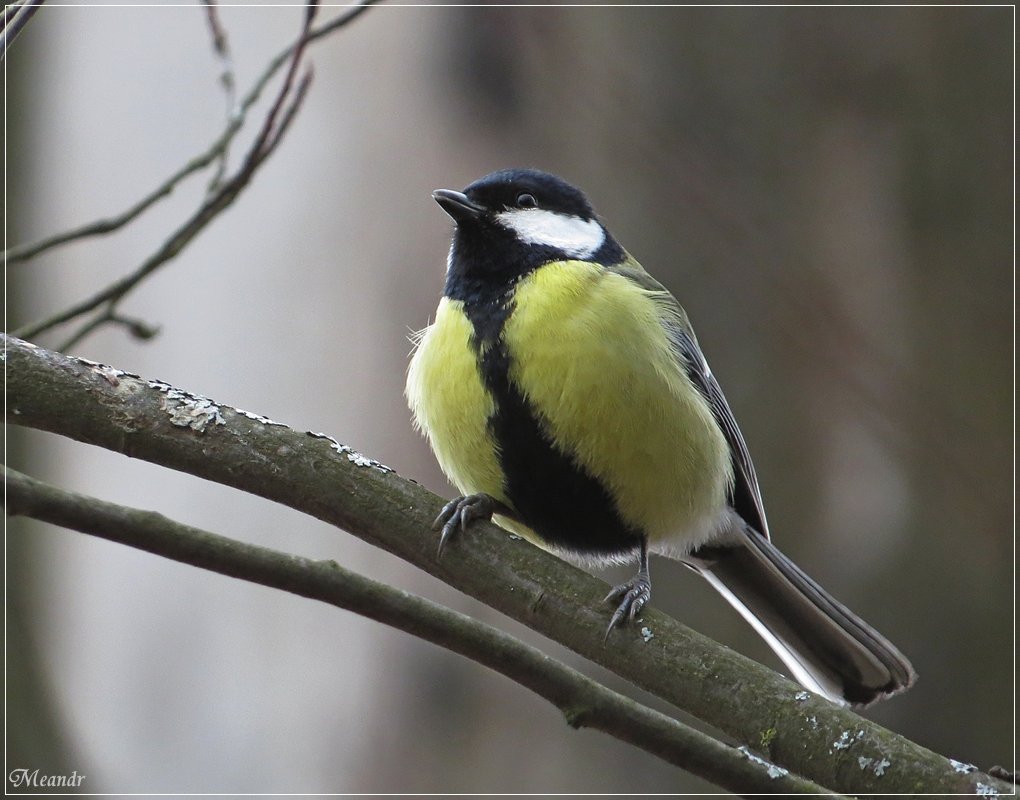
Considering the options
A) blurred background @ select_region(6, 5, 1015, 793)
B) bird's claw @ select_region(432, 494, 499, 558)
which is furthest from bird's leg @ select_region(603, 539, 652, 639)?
blurred background @ select_region(6, 5, 1015, 793)

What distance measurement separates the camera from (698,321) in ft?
11.3

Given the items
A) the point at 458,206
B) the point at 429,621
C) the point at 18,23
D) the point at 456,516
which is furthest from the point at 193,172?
the point at 429,621

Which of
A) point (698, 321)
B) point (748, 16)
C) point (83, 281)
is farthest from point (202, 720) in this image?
point (748, 16)

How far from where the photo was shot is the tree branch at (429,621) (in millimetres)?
1135

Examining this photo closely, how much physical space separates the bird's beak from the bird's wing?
1.19ft

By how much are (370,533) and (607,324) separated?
0.72m

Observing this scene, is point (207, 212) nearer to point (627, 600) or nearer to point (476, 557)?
point (476, 557)

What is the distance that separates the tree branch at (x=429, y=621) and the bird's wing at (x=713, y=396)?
1.10 meters

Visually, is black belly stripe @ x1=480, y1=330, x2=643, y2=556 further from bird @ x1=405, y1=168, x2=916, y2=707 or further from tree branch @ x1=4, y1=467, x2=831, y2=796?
tree branch @ x1=4, y1=467, x2=831, y2=796

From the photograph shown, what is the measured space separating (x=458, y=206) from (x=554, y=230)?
0.25 metres

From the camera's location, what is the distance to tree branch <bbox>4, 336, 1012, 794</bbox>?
1379mm

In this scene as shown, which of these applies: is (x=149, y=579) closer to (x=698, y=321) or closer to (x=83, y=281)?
(x=83, y=281)

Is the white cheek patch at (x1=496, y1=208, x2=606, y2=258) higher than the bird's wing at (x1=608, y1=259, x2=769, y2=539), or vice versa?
the white cheek patch at (x1=496, y1=208, x2=606, y2=258)

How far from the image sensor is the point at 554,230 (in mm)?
2408
